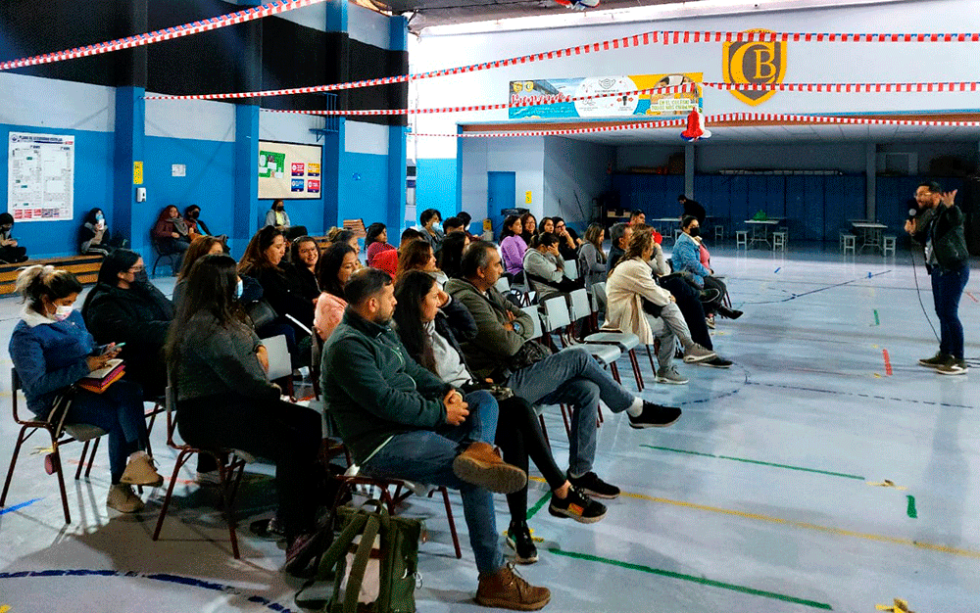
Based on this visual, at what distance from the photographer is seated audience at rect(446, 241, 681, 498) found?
162 inches

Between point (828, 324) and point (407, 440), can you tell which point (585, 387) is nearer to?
point (407, 440)

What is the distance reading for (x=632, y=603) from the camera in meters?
3.06

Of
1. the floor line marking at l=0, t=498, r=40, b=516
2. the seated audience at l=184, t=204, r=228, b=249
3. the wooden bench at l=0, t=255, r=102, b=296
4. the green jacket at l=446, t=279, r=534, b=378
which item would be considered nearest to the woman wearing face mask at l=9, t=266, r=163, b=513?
the floor line marking at l=0, t=498, r=40, b=516

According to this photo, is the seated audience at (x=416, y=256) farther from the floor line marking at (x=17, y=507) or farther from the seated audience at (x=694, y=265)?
the seated audience at (x=694, y=265)

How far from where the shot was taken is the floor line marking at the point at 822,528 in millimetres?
3589

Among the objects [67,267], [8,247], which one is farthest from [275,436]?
[67,267]

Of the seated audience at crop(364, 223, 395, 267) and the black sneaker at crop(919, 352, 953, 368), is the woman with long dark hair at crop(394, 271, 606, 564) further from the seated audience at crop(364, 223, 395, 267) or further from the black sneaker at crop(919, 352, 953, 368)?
the black sneaker at crop(919, 352, 953, 368)

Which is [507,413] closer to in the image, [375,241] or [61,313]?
[61,313]

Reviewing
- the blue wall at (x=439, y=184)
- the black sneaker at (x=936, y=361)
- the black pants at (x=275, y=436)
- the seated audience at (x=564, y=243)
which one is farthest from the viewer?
the blue wall at (x=439, y=184)

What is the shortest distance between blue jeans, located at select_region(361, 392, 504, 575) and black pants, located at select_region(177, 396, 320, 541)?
0.34 metres

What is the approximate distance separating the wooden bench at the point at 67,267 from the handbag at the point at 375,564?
32.0 ft

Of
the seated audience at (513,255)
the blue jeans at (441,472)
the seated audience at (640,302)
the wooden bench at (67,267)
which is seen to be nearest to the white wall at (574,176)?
the wooden bench at (67,267)

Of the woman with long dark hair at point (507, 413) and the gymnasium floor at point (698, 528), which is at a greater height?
the woman with long dark hair at point (507, 413)

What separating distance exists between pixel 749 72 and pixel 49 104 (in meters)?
12.9
